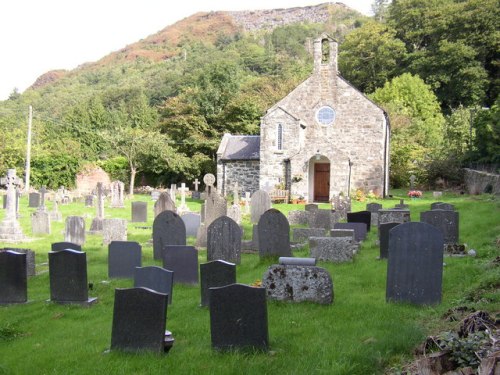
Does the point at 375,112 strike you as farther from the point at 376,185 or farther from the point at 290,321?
the point at 290,321

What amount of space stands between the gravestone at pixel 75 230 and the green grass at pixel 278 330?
14.7 feet

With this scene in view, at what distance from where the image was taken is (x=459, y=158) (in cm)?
3869

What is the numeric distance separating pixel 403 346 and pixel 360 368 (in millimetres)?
777

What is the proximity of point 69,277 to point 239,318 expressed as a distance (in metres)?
3.73

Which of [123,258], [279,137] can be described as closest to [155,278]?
[123,258]

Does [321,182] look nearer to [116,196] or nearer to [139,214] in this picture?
[116,196]

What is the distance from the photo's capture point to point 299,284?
315 inches

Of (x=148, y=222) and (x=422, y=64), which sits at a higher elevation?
(x=422, y=64)

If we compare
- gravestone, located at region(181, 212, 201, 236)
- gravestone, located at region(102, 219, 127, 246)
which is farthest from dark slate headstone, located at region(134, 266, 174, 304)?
gravestone, located at region(181, 212, 201, 236)

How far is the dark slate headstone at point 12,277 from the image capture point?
29.3 feet

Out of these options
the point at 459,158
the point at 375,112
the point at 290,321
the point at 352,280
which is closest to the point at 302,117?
the point at 375,112

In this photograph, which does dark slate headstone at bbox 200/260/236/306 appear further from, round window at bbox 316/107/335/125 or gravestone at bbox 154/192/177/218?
round window at bbox 316/107/335/125

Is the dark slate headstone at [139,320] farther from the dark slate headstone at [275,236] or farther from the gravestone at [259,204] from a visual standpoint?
the gravestone at [259,204]

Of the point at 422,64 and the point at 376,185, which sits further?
the point at 422,64
